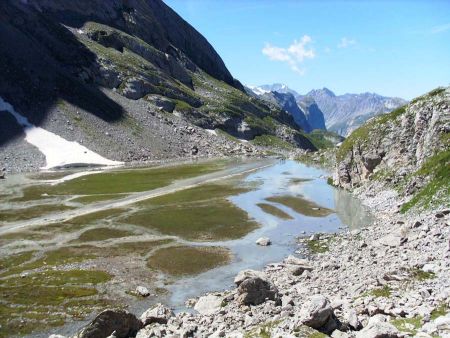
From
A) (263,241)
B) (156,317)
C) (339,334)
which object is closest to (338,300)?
(339,334)

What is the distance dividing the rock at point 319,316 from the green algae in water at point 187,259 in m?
21.2

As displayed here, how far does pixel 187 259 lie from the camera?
4678cm

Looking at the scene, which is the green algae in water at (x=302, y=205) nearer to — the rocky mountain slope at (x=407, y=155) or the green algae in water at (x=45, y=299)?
the rocky mountain slope at (x=407, y=155)

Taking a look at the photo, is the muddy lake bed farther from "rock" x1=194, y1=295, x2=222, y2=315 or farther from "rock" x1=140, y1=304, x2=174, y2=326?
"rock" x1=140, y1=304, x2=174, y2=326

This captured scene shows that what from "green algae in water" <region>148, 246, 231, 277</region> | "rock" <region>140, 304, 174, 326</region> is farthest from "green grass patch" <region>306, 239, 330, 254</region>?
"rock" <region>140, 304, 174, 326</region>

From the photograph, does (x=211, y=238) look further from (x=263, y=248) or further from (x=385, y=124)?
(x=385, y=124)

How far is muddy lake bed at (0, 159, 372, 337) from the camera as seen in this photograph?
35.3 m

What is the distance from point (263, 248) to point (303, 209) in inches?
1040

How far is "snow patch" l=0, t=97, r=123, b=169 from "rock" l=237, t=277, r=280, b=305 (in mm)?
114424

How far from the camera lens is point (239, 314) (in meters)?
28.7

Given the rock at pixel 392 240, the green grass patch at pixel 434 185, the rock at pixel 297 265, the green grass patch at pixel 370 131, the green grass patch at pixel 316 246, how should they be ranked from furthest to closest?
the green grass patch at pixel 370 131 < the green grass patch at pixel 434 185 < the green grass patch at pixel 316 246 < the rock at pixel 392 240 < the rock at pixel 297 265

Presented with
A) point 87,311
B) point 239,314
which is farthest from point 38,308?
point 239,314

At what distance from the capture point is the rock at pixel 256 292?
30.6 metres

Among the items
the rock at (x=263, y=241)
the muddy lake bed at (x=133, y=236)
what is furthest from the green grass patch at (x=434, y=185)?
the rock at (x=263, y=241)
